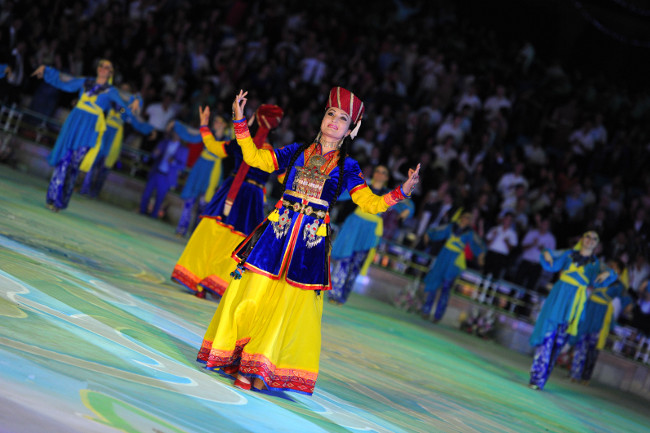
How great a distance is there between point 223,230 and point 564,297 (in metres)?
4.21

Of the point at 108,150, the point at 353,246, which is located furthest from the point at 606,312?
the point at 108,150

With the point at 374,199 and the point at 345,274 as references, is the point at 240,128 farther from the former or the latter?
the point at 345,274

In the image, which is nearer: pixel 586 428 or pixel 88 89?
pixel 586 428

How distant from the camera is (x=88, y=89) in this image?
11.2 metres

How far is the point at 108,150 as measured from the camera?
15.1m

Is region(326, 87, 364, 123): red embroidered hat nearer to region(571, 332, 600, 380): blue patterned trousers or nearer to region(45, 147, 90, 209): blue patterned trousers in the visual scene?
region(45, 147, 90, 209): blue patterned trousers

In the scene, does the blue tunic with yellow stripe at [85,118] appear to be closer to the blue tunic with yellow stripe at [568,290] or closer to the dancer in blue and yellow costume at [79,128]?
the dancer in blue and yellow costume at [79,128]

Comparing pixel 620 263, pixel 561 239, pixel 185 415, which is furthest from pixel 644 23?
pixel 185 415

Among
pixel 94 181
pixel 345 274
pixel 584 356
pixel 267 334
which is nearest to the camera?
pixel 267 334

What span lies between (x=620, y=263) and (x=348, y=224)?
4085 millimetres

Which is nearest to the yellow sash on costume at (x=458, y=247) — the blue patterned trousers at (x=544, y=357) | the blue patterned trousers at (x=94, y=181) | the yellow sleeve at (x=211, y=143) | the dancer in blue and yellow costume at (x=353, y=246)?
the dancer in blue and yellow costume at (x=353, y=246)

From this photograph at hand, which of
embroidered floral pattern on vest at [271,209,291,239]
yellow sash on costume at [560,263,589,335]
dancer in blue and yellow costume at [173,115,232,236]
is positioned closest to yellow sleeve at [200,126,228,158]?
embroidered floral pattern on vest at [271,209,291,239]

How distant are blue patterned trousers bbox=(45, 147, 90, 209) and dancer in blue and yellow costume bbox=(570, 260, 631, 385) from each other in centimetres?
752

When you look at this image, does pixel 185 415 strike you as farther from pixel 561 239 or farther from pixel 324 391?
pixel 561 239
